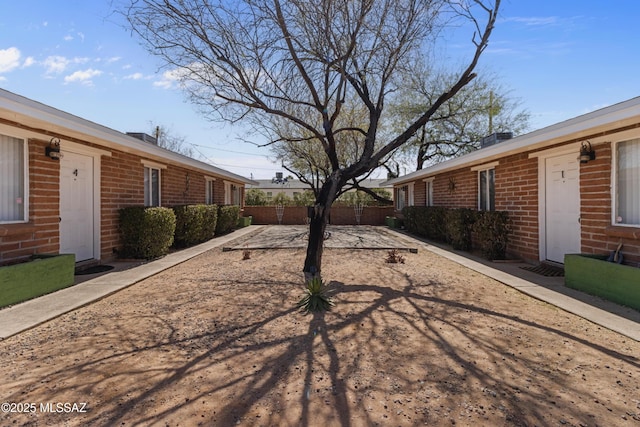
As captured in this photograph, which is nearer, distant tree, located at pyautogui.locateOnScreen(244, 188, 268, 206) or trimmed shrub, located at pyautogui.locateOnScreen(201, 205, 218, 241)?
trimmed shrub, located at pyautogui.locateOnScreen(201, 205, 218, 241)

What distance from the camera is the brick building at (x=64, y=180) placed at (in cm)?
507

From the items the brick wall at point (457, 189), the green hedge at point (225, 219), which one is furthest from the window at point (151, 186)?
the brick wall at point (457, 189)

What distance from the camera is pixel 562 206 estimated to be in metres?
6.73

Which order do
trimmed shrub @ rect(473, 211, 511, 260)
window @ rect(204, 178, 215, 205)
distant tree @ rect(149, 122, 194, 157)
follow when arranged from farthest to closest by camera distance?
distant tree @ rect(149, 122, 194, 157), window @ rect(204, 178, 215, 205), trimmed shrub @ rect(473, 211, 511, 260)

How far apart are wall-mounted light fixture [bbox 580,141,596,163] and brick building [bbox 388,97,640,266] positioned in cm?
1

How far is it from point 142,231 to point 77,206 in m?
1.28

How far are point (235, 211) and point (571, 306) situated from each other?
44.4 feet

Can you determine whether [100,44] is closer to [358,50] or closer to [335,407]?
[358,50]

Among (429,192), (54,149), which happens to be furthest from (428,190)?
(54,149)

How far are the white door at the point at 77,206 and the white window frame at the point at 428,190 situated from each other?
37.3 ft

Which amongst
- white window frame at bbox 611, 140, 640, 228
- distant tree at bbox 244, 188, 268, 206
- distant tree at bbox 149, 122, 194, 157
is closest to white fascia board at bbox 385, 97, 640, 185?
white window frame at bbox 611, 140, 640, 228

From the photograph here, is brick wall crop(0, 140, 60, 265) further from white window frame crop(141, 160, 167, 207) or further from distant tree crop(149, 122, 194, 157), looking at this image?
distant tree crop(149, 122, 194, 157)

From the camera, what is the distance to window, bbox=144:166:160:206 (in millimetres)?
9367

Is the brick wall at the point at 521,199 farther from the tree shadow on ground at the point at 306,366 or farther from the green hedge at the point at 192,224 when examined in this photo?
the green hedge at the point at 192,224
